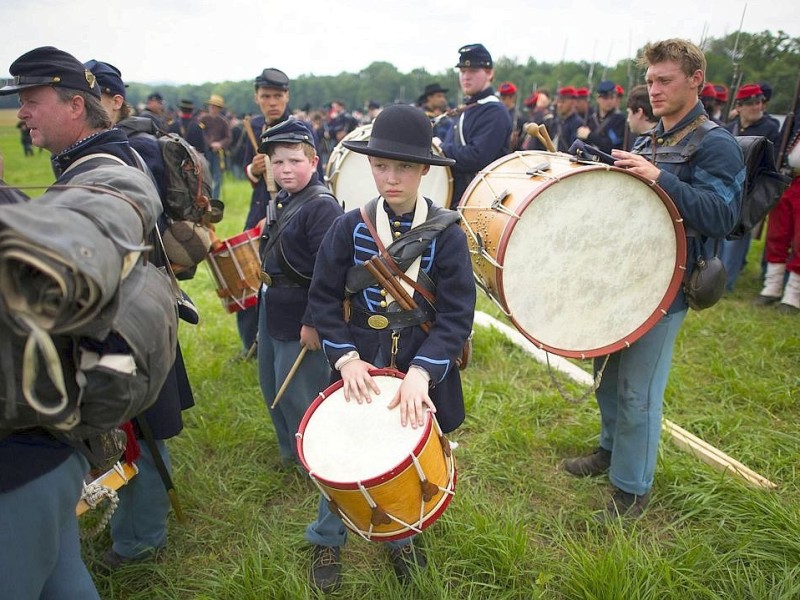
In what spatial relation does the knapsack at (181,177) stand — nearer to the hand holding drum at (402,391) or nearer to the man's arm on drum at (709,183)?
the hand holding drum at (402,391)

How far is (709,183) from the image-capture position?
2.42 metres

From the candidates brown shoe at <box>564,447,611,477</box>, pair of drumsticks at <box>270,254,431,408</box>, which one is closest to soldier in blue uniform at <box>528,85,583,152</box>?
brown shoe at <box>564,447,611,477</box>

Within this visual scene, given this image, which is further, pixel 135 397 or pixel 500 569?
pixel 500 569

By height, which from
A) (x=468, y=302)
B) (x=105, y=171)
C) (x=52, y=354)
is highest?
(x=105, y=171)

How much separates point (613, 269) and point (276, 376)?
1867 millimetres

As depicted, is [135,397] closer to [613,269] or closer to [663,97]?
[613,269]

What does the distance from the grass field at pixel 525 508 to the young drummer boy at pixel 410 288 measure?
0.48 metres

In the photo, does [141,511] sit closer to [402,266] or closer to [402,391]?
[402,391]

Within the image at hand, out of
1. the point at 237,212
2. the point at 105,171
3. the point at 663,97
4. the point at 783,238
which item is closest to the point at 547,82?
the point at 237,212

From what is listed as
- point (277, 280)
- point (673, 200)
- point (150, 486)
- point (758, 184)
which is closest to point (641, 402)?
point (673, 200)

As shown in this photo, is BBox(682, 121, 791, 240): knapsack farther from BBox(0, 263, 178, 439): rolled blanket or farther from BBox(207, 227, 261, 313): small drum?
BBox(207, 227, 261, 313): small drum

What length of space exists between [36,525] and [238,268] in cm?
234

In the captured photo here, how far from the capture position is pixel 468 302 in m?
2.19

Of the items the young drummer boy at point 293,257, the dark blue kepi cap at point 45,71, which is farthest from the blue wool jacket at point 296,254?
the dark blue kepi cap at point 45,71
